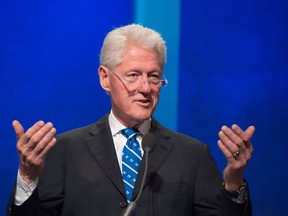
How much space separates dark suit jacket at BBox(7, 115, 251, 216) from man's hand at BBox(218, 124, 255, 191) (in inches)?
6.5

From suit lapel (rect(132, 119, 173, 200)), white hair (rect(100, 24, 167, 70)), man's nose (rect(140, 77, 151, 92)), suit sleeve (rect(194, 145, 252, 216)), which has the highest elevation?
white hair (rect(100, 24, 167, 70))

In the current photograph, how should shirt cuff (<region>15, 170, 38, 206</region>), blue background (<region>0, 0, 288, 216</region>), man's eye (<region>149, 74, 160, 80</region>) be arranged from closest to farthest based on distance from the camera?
shirt cuff (<region>15, 170, 38, 206</region>) < man's eye (<region>149, 74, 160, 80</region>) < blue background (<region>0, 0, 288, 216</region>)

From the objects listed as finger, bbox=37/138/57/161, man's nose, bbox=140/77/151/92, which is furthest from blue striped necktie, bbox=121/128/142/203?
finger, bbox=37/138/57/161

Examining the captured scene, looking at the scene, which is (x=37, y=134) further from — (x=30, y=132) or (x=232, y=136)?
(x=232, y=136)

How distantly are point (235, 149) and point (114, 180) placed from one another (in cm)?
50

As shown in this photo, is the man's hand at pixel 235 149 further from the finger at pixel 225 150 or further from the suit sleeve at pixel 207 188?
the suit sleeve at pixel 207 188

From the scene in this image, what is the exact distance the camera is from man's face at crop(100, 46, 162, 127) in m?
2.16

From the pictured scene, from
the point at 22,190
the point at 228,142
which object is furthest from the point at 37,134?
the point at 228,142

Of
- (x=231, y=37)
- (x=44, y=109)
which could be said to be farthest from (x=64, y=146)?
(x=231, y=37)

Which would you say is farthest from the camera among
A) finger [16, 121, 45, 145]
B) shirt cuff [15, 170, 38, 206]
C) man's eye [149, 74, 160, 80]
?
man's eye [149, 74, 160, 80]

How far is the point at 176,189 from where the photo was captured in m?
2.13

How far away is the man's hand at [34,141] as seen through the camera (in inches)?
71.1

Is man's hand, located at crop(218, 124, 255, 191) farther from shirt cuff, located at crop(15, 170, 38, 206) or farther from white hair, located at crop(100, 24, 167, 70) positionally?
shirt cuff, located at crop(15, 170, 38, 206)

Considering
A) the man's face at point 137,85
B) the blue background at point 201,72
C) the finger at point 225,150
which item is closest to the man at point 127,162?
the man's face at point 137,85
